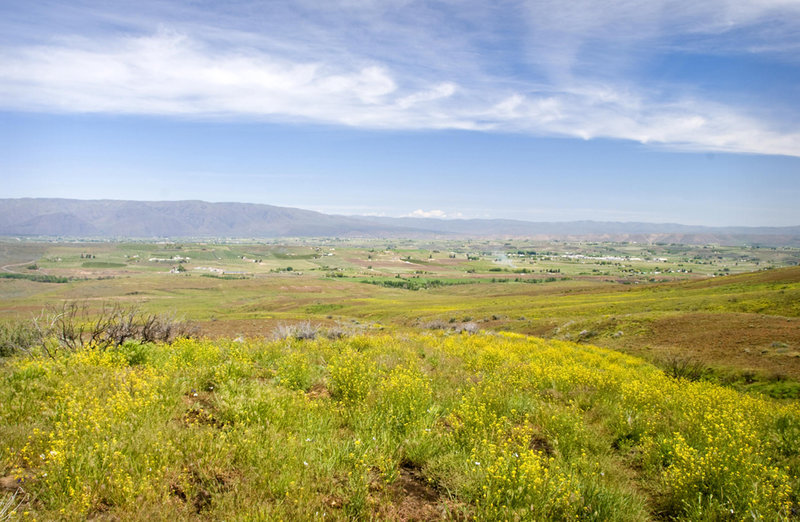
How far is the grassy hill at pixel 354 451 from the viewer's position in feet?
13.8

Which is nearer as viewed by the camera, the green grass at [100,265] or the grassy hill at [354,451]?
the grassy hill at [354,451]

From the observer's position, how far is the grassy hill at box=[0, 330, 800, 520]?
420 cm

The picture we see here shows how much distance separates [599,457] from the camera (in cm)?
605

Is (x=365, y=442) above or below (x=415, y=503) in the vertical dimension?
above

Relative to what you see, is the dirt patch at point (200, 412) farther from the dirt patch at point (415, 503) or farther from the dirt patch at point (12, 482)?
the dirt patch at point (415, 503)

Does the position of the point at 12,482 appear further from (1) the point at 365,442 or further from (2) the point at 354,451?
(1) the point at 365,442

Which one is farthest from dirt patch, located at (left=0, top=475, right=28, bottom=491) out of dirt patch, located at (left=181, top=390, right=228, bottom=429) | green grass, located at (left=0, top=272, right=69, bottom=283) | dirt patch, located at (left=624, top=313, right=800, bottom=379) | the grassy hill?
green grass, located at (left=0, top=272, right=69, bottom=283)

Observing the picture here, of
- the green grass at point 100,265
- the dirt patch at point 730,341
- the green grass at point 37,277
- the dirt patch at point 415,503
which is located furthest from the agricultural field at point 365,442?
the green grass at point 100,265

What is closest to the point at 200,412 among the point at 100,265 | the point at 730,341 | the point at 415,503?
the point at 415,503

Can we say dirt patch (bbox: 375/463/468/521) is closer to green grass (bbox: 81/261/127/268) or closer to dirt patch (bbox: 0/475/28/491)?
dirt patch (bbox: 0/475/28/491)

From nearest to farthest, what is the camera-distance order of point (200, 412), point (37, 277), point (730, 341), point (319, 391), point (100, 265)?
point (200, 412)
point (319, 391)
point (730, 341)
point (37, 277)
point (100, 265)

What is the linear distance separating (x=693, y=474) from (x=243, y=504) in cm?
556

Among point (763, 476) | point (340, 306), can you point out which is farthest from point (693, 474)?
point (340, 306)

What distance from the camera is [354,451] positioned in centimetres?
514
